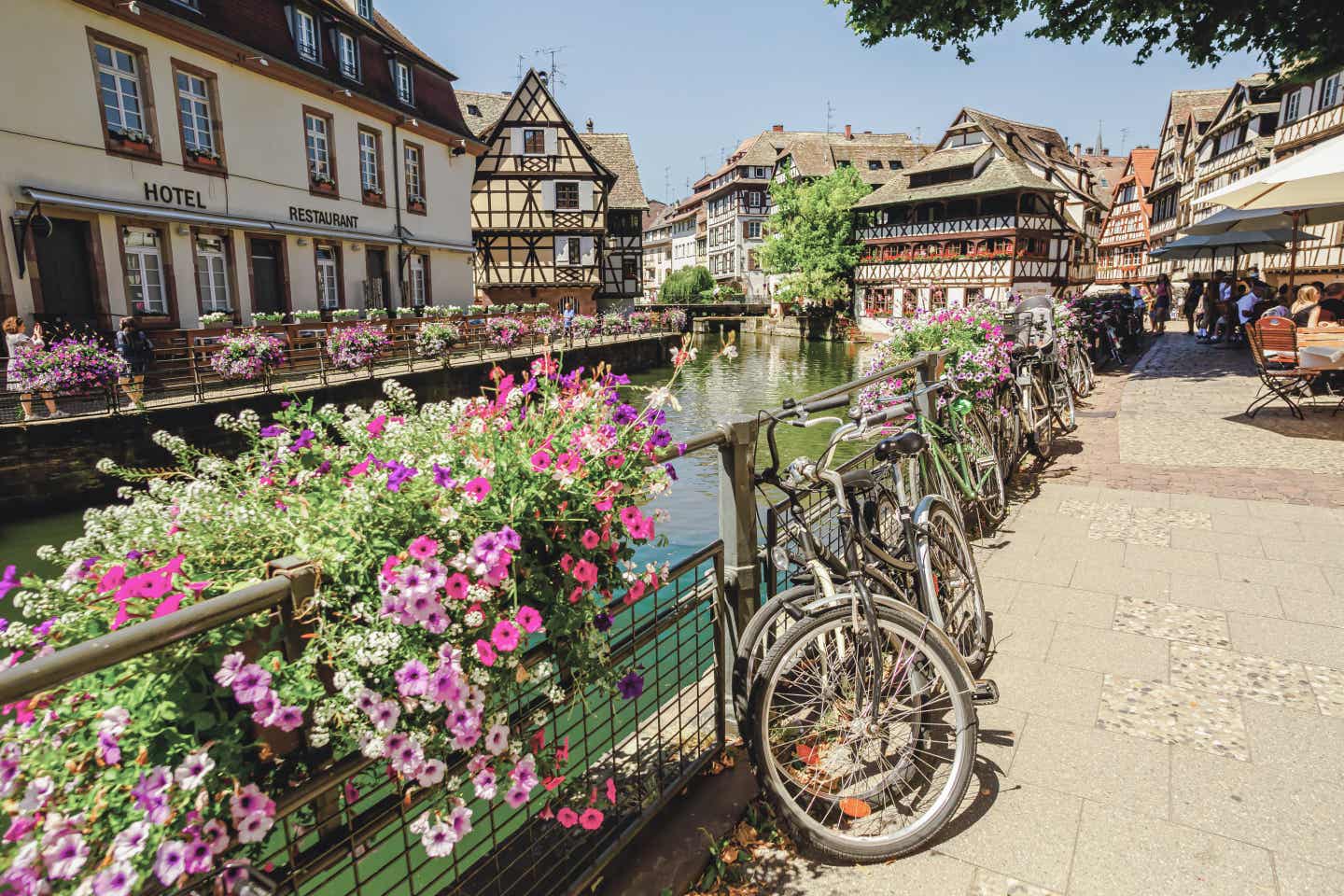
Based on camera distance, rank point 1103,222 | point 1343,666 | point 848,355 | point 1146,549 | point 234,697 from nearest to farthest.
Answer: point 234,697, point 1343,666, point 1146,549, point 848,355, point 1103,222

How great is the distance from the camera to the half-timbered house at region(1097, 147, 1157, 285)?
62219mm

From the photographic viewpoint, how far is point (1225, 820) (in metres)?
2.73

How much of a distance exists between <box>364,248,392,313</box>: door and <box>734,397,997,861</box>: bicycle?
78.7ft

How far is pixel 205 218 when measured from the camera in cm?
1816

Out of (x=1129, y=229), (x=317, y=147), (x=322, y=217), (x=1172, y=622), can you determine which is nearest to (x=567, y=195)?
(x=317, y=147)

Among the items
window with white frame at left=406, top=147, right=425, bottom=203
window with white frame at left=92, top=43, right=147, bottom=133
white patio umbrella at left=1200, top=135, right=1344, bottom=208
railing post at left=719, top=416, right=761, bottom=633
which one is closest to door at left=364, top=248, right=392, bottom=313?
window with white frame at left=406, top=147, right=425, bottom=203

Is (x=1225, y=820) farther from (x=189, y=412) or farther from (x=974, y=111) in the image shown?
(x=974, y=111)

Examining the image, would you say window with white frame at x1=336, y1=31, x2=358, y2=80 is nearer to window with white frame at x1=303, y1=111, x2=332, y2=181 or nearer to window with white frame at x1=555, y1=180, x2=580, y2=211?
window with white frame at x1=303, y1=111, x2=332, y2=181

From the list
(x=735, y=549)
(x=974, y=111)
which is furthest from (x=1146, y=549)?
(x=974, y=111)

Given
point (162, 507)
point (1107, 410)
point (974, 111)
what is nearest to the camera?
point (162, 507)

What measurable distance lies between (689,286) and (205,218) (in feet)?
180

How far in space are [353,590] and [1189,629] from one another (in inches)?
166

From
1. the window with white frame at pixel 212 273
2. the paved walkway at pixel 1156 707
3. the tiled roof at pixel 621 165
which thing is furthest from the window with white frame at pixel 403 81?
the paved walkway at pixel 1156 707

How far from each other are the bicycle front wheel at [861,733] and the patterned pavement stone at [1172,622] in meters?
1.88
